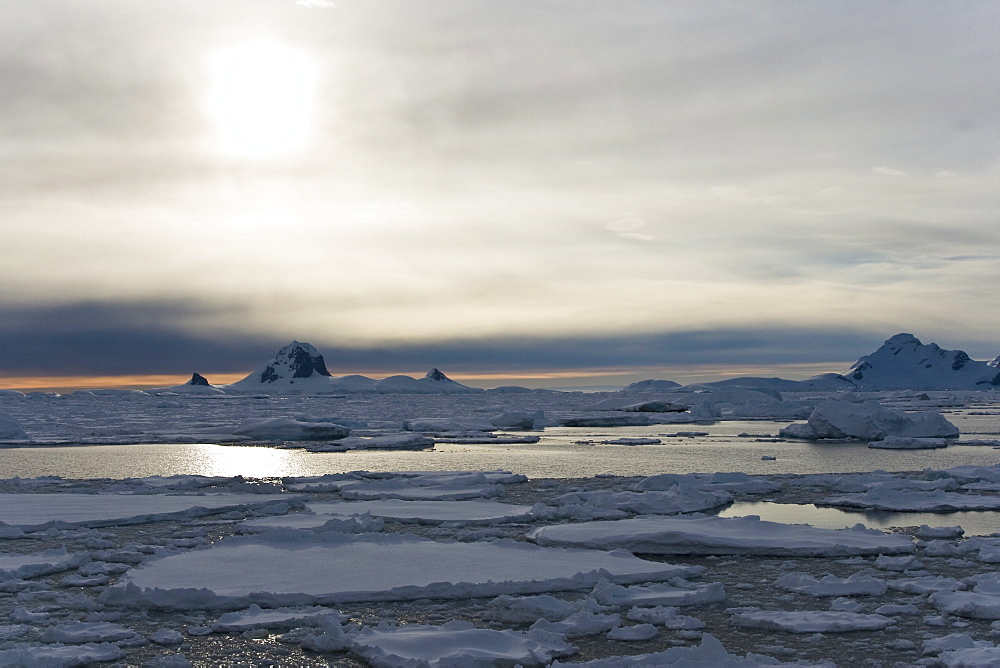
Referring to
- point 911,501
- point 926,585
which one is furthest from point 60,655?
point 911,501

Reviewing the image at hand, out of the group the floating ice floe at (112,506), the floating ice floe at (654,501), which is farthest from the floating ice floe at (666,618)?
the floating ice floe at (112,506)

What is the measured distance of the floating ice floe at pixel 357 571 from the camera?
294 inches

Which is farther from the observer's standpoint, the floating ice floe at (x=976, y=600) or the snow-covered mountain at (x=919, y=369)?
the snow-covered mountain at (x=919, y=369)

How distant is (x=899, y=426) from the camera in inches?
1176

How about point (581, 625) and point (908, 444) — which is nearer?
point (581, 625)

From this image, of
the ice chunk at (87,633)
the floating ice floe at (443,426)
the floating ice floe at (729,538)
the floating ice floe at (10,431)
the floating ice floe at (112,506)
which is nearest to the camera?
the ice chunk at (87,633)

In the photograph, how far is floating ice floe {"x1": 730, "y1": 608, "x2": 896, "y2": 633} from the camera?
21.5ft

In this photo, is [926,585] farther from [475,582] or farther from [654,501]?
[654,501]

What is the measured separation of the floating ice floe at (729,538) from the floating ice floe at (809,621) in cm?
250

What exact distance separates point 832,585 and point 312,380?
135m

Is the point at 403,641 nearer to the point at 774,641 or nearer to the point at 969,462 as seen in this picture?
the point at 774,641

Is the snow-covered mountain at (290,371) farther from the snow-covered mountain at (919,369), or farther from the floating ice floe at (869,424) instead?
the floating ice floe at (869,424)

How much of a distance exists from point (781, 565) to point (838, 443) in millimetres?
22939

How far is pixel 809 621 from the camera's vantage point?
6.71 meters
